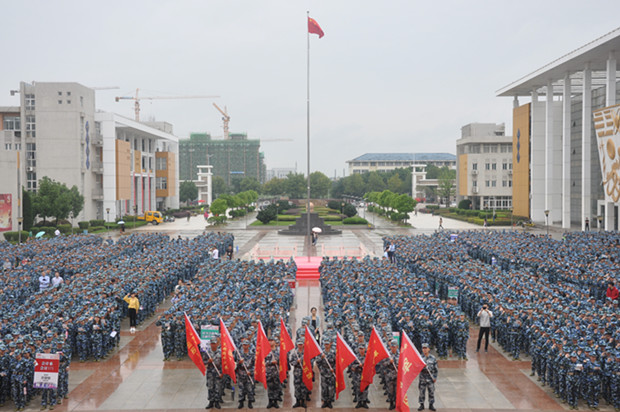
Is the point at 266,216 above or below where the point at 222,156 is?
below

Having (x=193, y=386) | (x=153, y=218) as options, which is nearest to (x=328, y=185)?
(x=153, y=218)

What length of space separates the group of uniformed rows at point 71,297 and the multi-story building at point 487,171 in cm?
4762

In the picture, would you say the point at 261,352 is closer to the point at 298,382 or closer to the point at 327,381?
the point at 298,382

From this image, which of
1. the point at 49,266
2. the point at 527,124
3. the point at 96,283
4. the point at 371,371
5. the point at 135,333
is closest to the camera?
the point at 371,371

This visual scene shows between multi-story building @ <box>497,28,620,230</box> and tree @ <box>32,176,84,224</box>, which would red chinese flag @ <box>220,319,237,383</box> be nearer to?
multi-story building @ <box>497,28,620,230</box>

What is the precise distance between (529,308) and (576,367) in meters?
3.39

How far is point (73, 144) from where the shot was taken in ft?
166

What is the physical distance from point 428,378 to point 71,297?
9891mm

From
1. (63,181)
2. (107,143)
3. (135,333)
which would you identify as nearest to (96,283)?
(135,333)

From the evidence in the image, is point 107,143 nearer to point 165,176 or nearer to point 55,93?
point 55,93

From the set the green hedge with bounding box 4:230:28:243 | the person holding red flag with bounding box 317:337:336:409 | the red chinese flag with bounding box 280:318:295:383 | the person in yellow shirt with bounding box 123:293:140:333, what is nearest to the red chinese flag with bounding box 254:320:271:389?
the red chinese flag with bounding box 280:318:295:383

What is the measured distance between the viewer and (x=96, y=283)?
1681 cm

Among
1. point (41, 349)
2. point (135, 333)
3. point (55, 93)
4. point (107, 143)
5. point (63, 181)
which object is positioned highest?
point (55, 93)

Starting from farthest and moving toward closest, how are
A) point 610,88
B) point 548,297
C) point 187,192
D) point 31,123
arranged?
point 187,192 < point 31,123 < point 610,88 < point 548,297
